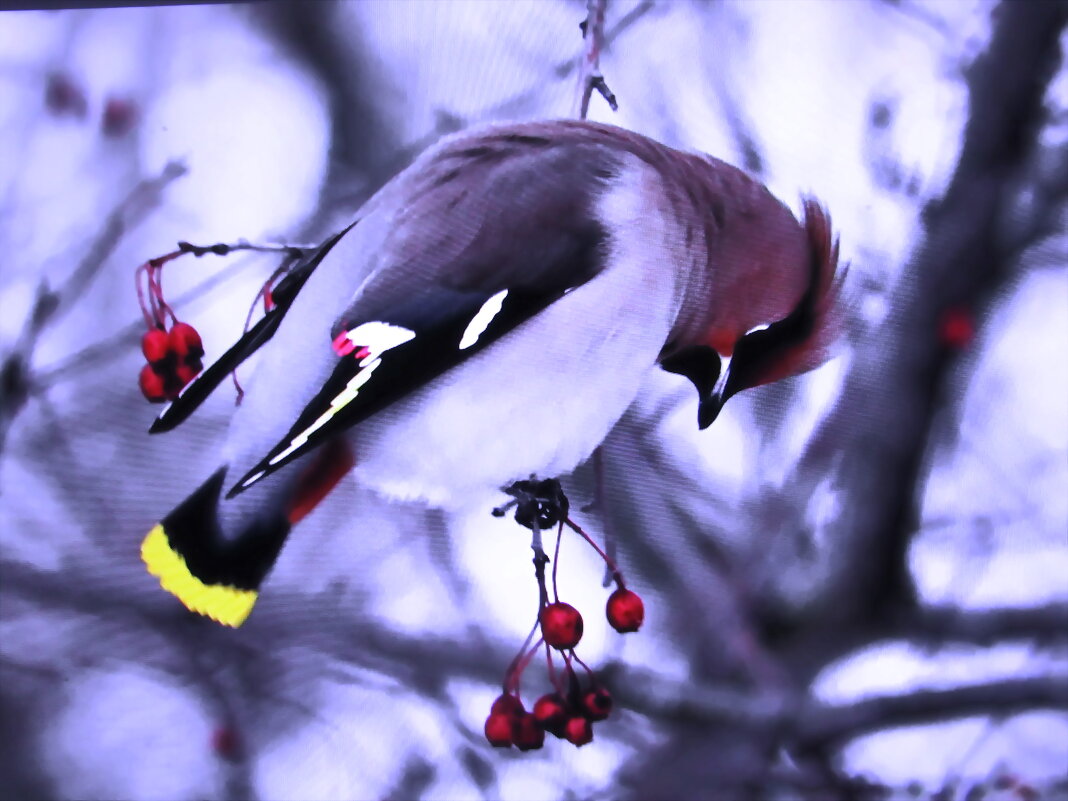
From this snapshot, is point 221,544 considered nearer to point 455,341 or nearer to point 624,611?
point 455,341

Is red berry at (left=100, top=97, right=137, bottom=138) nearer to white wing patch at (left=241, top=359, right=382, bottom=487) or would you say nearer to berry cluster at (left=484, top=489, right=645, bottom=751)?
white wing patch at (left=241, top=359, right=382, bottom=487)

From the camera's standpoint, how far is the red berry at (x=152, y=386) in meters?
0.87

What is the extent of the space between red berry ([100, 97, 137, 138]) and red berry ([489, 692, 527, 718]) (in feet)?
2.29

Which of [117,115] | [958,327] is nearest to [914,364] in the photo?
[958,327]

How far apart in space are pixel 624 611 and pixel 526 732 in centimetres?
16

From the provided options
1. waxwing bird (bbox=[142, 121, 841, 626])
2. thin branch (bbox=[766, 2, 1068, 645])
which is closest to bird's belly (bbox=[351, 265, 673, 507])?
waxwing bird (bbox=[142, 121, 841, 626])

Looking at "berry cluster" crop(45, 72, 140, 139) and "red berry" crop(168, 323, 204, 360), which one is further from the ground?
"berry cluster" crop(45, 72, 140, 139)

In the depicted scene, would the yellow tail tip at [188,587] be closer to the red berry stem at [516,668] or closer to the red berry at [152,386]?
the red berry at [152,386]

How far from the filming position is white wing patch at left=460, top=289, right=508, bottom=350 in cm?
85

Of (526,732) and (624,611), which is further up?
(624,611)

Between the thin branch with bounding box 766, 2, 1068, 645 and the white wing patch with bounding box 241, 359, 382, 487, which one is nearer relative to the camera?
the white wing patch with bounding box 241, 359, 382, 487

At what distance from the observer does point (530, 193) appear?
87 cm

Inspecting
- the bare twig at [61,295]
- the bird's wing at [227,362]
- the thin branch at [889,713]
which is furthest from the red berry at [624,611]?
the bare twig at [61,295]

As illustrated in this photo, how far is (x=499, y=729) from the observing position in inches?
35.1
